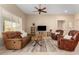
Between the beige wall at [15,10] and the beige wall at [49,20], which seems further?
the beige wall at [49,20]

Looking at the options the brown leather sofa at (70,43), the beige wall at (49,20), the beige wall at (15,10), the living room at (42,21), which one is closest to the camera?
the brown leather sofa at (70,43)

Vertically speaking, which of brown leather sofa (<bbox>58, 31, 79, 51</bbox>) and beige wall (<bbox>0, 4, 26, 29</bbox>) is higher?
beige wall (<bbox>0, 4, 26, 29</bbox>)

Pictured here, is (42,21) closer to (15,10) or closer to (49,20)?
(49,20)

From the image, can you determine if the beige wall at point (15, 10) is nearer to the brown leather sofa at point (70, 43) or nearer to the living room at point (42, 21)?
the living room at point (42, 21)

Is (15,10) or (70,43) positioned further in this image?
(15,10)

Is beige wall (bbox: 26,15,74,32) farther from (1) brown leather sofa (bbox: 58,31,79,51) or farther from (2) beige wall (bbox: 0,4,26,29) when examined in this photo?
(1) brown leather sofa (bbox: 58,31,79,51)

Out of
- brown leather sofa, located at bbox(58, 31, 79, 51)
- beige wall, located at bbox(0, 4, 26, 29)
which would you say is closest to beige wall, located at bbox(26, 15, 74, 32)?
beige wall, located at bbox(0, 4, 26, 29)

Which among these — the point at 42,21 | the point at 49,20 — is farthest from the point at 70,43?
the point at 42,21

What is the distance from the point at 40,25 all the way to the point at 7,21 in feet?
7.67

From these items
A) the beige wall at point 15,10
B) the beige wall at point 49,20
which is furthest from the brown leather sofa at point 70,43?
the beige wall at point 15,10

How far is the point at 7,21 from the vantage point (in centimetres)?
664

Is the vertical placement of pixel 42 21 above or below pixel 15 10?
below

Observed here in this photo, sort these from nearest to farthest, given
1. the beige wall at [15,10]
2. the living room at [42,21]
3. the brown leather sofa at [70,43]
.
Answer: the brown leather sofa at [70,43] < the beige wall at [15,10] < the living room at [42,21]
